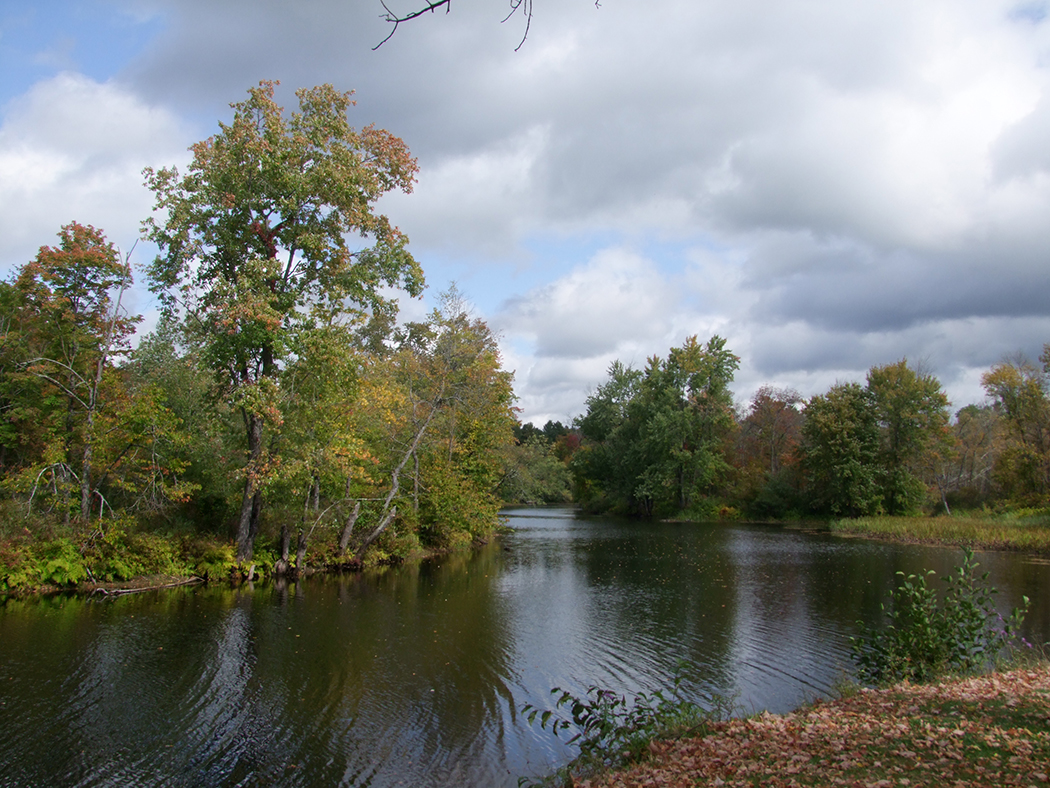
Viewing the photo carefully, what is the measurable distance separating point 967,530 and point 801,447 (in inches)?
670

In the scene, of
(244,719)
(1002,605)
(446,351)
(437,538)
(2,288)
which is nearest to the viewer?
(244,719)

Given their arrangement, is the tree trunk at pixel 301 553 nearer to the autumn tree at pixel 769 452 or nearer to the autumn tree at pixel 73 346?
the autumn tree at pixel 73 346

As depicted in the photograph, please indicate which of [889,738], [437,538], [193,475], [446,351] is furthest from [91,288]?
[889,738]

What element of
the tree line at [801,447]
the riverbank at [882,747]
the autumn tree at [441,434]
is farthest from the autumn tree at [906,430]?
the riverbank at [882,747]

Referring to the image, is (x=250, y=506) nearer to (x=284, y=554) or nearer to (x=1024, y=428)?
(x=284, y=554)

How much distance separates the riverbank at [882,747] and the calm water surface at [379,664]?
2282 mm

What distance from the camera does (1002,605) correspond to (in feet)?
55.7

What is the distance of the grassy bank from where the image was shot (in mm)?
29828

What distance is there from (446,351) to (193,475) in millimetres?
11083

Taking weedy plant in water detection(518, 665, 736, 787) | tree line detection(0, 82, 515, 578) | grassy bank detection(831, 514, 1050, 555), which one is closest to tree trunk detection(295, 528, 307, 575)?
→ tree line detection(0, 82, 515, 578)

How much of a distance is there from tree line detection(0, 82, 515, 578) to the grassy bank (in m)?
30.2

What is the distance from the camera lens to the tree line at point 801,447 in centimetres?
4084

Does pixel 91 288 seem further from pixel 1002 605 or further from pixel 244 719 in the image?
pixel 1002 605

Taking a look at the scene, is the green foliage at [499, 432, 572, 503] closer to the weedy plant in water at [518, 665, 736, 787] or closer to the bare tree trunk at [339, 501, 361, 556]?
the bare tree trunk at [339, 501, 361, 556]
